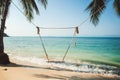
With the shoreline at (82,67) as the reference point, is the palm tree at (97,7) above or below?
above

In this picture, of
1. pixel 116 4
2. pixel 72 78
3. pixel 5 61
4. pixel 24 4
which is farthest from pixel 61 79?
pixel 116 4

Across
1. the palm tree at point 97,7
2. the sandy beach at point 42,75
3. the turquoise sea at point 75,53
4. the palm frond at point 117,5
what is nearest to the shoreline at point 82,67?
the sandy beach at point 42,75

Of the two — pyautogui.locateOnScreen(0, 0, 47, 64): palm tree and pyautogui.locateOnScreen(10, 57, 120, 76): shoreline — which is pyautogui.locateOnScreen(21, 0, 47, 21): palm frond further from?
pyautogui.locateOnScreen(10, 57, 120, 76): shoreline

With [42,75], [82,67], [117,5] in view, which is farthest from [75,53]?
[42,75]

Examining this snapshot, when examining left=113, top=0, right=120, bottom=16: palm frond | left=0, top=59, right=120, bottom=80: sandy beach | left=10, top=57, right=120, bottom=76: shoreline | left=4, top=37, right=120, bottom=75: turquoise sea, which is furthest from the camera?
left=4, top=37, right=120, bottom=75: turquoise sea

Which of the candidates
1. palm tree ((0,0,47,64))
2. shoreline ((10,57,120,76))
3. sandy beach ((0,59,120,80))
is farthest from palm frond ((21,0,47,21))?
sandy beach ((0,59,120,80))

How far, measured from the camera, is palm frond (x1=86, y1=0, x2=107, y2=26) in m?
9.08

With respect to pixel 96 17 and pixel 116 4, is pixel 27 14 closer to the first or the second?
pixel 96 17

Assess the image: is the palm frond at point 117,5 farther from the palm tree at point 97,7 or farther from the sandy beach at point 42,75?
the sandy beach at point 42,75

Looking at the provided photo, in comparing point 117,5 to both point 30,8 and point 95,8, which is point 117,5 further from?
point 30,8

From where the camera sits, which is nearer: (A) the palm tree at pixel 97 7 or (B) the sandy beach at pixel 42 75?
(B) the sandy beach at pixel 42 75

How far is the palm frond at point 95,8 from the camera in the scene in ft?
29.8

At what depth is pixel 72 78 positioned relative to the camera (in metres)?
5.71

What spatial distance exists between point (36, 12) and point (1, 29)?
80.4 inches
